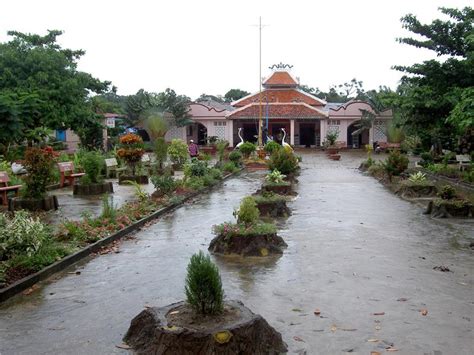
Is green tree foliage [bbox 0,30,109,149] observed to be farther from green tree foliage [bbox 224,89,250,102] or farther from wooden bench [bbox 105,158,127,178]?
green tree foliage [bbox 224,89,250,102]

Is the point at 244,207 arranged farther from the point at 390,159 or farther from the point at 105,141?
the point at 105,141

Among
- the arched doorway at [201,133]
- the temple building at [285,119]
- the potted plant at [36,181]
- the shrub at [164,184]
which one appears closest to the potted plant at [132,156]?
the shrub at [164,184]

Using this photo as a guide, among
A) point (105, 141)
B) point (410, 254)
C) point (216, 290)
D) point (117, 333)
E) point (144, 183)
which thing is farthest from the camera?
point (105, 141)

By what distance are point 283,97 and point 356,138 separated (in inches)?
315

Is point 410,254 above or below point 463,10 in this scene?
below

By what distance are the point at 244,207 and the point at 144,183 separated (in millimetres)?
11780

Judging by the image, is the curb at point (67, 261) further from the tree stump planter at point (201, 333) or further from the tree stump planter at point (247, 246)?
the tree stump planter at point (201, 333)

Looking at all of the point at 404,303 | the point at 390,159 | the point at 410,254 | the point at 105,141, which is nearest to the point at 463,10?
the point at 390,159

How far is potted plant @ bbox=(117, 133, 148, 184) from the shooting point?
1982 cm

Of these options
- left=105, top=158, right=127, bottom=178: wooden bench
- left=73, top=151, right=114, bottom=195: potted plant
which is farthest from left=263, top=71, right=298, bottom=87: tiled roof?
left=73, top=151, right=114, bottom=195: potted plant

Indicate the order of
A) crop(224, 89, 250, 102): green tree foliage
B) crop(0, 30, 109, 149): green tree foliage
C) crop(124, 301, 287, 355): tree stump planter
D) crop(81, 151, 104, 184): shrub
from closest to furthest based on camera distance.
Result: crop(124, 301, 287, 355): tree stump planter < crop(81, 151, 104, 184): shrub < crop(0, 30, 109, 149): green tree foliage < crop(224, 89, 250, 102): green tree foliage

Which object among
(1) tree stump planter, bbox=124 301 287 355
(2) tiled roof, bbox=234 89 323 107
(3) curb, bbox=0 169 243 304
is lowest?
(3) curb, bbox=0 169 243 304

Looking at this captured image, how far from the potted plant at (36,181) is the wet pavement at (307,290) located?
3.15m

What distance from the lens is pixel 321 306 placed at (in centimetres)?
594
